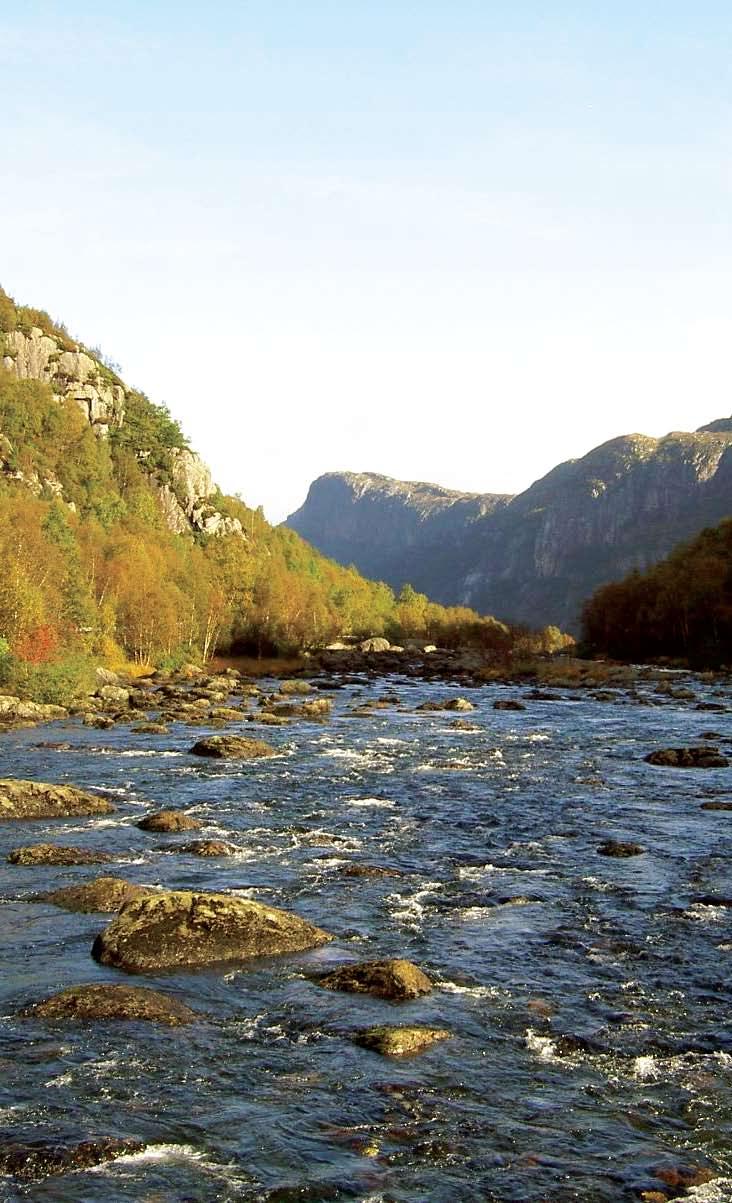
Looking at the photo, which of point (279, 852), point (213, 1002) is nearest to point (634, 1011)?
point (213, 1002)

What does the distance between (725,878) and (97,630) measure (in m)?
73.6

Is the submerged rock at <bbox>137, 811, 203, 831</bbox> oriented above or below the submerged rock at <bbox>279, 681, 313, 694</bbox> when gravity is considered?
above

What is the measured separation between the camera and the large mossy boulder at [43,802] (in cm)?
2867

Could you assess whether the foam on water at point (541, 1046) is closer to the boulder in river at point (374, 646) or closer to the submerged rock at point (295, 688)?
the submerged rock at point (295, 688)

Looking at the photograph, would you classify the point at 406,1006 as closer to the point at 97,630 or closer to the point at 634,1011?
the point at 634,1011

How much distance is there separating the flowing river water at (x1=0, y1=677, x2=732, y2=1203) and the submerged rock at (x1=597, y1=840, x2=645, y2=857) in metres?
0.56

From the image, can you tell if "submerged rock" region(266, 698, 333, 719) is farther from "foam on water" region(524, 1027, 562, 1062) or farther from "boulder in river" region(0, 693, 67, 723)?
"foam on water" region(524, 1027, 562, 1062)

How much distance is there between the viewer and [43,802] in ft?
96.7

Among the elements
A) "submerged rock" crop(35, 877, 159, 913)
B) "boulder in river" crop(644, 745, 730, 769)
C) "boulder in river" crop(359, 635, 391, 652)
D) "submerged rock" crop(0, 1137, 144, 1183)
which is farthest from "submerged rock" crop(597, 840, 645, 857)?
"boulder in river" crop(359, 635, 391, 652)

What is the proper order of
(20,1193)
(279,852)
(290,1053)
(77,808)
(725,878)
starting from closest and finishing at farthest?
(20,1193), (290,1053), (725,878), (279,852), (77,808)

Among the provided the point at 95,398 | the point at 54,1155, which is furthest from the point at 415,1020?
the point at 95,398

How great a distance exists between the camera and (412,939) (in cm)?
1864

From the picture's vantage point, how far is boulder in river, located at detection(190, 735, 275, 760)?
140 ft

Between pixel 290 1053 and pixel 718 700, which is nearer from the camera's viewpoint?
pixel 290 1053
